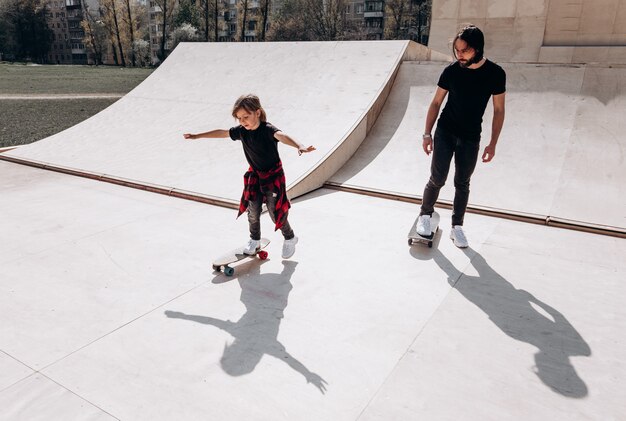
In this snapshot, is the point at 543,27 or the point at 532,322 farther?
the point at 543,27

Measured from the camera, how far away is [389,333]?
9.43 feet

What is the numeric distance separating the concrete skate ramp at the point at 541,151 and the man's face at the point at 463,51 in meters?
2.14

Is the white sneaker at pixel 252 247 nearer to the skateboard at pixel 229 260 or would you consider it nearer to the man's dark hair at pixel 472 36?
the skateboard at pixel 229 260

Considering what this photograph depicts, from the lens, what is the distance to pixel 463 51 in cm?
342

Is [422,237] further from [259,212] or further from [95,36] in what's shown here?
[95,36]

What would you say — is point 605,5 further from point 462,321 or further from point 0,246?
point 0,246

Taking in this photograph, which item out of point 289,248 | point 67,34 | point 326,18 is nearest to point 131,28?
point 326,18

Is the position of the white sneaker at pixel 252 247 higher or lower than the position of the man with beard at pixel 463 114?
lower

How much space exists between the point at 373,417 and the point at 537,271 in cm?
223

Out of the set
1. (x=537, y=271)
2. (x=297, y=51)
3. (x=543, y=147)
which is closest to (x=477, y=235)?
(x=537, y=271)

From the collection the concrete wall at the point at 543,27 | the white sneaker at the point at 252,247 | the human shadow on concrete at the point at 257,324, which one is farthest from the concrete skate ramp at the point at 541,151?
the concrete wall at the point at 543,27

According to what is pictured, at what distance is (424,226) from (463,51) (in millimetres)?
1572

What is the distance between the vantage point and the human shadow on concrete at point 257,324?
2566mm

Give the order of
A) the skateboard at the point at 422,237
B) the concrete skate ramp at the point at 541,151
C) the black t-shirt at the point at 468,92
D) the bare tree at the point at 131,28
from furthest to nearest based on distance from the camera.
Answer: the bare tree at the point at 131,28 < the concrete skate ramp at the point at 541,151 < the skateboard at the point at 422,237 < the black t-shirt at the point at 468,92
